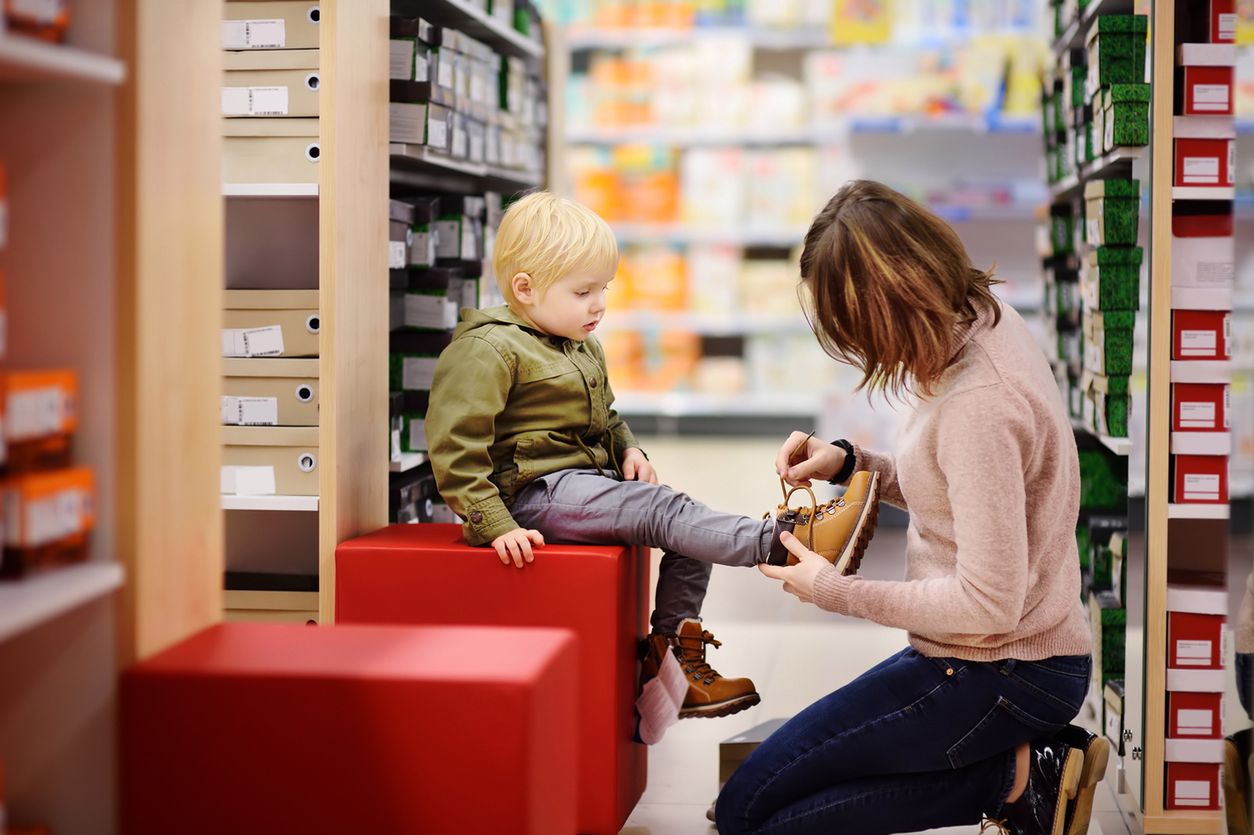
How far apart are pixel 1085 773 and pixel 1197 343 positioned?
811 mm

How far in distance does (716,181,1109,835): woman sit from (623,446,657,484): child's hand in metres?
0.63

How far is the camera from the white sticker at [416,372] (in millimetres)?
3316

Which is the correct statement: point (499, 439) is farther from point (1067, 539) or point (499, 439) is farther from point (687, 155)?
point (687, 155)

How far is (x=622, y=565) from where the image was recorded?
2.52 meters

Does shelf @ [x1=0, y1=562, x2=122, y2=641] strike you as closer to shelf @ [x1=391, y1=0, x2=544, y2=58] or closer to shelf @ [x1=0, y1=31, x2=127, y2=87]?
shelf @ [x1=0, y1=31, x2=127, y2=87]

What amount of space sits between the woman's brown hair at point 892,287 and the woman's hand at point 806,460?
39 centimetres

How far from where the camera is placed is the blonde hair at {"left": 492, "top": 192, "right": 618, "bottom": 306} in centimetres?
271

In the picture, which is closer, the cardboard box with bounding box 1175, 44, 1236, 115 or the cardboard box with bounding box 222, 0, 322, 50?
the cardboard box with bounding box 1175, 44, 1236, 115

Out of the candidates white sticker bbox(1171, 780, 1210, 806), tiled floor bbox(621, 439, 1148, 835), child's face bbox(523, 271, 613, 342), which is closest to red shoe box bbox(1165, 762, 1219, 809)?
white sticker bbox(1171, 780, 1210, 806)

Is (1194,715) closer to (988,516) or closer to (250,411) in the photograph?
(988,516)

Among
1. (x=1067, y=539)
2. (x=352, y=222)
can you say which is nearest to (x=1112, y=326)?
(x=1067, y=539)

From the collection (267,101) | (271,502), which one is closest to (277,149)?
(267,101)

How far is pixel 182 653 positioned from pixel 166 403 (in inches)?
12.6

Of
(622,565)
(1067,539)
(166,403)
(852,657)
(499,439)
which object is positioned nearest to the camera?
(166,403)
